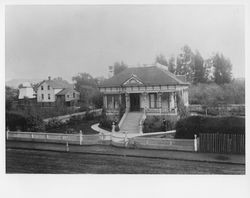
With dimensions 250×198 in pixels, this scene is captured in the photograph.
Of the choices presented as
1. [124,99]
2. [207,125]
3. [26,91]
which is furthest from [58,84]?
[207,125]

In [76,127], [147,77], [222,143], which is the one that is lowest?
[222,143]

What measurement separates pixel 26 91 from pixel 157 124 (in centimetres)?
276

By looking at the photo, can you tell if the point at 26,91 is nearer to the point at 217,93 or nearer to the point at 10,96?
the point at 10,96

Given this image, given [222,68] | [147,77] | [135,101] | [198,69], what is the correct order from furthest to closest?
[135,101]
[147,77]
[198,69]
[222,68]

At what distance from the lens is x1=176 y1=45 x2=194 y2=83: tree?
5.57 metres

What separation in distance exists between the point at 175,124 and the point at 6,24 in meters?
3.93

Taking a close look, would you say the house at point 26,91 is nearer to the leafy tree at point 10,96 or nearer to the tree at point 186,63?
the leafy tree at point 10,96

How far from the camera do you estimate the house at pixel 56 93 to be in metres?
5.87

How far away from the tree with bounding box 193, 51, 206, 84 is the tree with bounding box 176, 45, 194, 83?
0.06 meters

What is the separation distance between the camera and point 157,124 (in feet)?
19.2

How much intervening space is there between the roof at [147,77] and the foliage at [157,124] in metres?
0.71

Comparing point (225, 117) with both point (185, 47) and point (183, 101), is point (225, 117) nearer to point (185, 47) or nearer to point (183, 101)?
point (183, 101)
